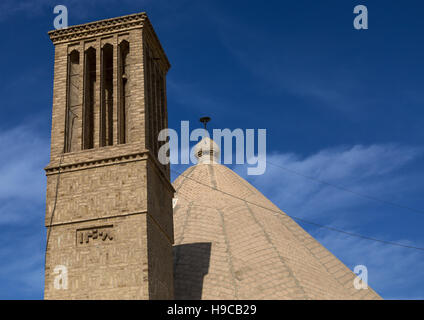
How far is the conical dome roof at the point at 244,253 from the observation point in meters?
15.9

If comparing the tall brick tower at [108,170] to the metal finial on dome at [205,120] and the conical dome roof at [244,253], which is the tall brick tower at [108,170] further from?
the metal finial on dome at [205,120]

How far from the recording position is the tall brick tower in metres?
12.8

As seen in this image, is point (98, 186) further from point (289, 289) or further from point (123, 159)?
point (289, 289)

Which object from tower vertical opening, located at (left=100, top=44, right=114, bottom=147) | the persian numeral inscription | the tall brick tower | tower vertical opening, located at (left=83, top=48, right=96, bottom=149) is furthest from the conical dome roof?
tower vertical opening, located at (left=83, top=48, right=96, bottom=149)

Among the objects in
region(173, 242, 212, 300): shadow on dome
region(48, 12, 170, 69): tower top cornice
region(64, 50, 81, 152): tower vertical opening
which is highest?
region(48, 12, 170, 69): tower top cornice

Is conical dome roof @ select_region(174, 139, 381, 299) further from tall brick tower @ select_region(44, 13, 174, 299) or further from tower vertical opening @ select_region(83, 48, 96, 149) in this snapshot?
tower vertical opening @ select_region(83, 48, 96, 149)

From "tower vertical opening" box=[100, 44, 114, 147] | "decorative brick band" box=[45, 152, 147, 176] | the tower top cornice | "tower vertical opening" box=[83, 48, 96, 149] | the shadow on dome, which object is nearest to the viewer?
"decorative brick band" box=[45, 152, 147, 176]

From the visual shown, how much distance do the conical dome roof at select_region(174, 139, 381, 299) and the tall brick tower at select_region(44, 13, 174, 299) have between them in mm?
2054

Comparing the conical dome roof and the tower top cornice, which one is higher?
the tower top cornice

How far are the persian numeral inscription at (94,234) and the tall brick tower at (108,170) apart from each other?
2cm

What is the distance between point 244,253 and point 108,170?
17.8 feet

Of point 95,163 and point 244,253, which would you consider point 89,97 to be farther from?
point 244,253
